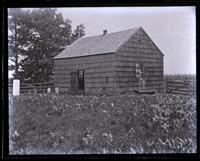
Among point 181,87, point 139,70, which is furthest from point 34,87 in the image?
point 181,87

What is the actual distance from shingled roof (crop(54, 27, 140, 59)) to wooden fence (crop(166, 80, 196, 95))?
7.2 inches

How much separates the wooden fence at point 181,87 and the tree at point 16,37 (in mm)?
438

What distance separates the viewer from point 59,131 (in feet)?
3.71

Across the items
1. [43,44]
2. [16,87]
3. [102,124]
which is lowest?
[102,124]

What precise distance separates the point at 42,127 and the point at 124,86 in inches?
10.5

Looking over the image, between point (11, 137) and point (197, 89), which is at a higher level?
point (197, 89)

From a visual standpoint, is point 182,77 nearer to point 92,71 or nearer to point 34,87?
point 92,71

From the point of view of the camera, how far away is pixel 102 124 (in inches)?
44.5

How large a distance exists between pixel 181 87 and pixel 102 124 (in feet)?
0.84

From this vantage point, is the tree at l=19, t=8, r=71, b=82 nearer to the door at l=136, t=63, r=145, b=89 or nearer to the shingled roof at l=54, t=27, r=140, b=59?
the shingled roof at l=54, t=27, r=140, b=59

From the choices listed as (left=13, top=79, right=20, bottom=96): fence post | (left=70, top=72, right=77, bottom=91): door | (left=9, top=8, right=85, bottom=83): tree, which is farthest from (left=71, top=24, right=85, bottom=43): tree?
(left=13, top=79, right=20, bottom=96): fence post
